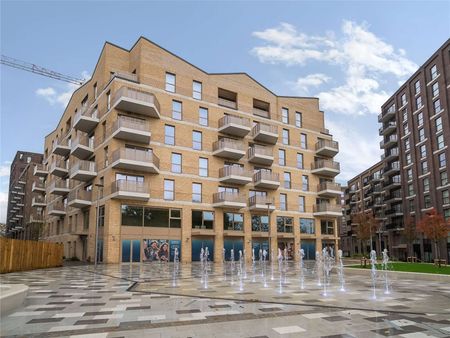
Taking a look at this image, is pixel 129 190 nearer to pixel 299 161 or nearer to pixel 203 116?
pixel 203 116

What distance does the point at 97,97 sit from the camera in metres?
36.6

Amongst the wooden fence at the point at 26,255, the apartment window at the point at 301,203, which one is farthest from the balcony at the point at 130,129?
the apartment window at the point at 301,203

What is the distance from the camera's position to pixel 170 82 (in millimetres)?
36406

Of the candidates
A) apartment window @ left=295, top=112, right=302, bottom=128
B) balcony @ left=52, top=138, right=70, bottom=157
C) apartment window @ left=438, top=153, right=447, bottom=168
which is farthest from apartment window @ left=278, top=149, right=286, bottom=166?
balcony @ left=52, top=138, right=70, bottom=157

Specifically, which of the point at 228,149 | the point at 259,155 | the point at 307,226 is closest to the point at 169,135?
the point at 228,149

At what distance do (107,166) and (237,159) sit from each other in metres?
13.8

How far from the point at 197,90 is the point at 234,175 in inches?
378

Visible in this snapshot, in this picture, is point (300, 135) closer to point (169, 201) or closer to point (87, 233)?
point (169, 201)

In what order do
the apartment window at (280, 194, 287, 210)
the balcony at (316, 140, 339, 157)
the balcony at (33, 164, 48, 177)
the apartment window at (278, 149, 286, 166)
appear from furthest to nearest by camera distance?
the balcony at (33, 164, 48, 177) → the balcony at (316, 140, 339, 157) → the apartment window at (278, 149, 286, 166) → the apartment window at (280, 194, 287, 210)

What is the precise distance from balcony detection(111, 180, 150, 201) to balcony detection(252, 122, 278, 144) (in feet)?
50.0

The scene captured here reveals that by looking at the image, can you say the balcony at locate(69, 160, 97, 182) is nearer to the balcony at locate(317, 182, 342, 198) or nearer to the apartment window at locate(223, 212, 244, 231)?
the apartment window at locate(223, 212, 244, 231)

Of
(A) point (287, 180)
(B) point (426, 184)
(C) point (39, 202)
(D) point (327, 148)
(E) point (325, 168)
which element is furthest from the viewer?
(C) point (39, 202)

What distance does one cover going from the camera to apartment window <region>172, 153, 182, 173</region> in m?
35.3

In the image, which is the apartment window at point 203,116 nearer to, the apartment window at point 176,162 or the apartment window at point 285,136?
the apartment window at point 176,162
